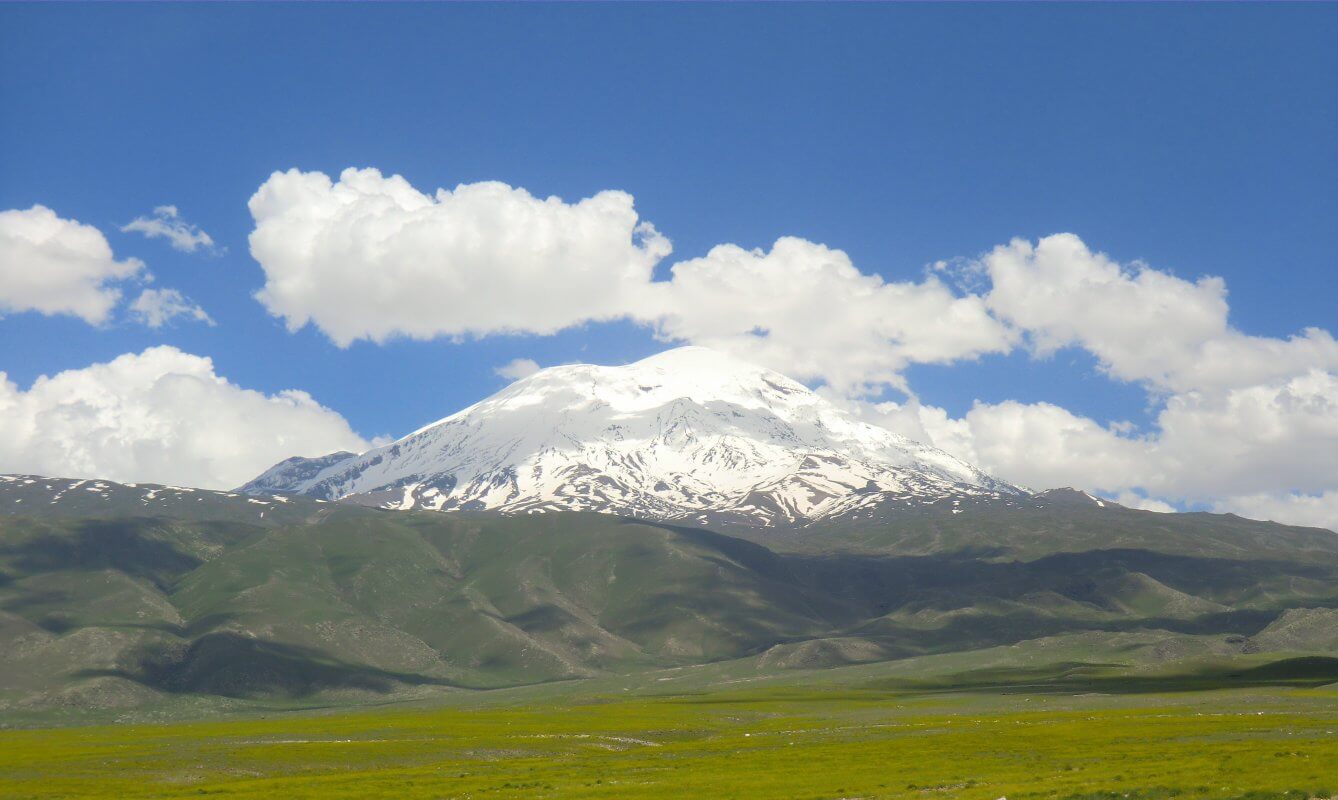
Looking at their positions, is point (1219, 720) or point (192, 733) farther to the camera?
point (192, 733)

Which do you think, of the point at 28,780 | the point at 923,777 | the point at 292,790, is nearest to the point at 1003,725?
the point at 923,777

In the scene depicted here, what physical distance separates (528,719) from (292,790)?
326 ft

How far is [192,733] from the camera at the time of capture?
545ft

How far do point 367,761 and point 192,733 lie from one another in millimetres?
70704

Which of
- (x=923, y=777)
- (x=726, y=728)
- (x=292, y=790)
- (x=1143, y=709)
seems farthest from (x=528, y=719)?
(x=923, y=777)

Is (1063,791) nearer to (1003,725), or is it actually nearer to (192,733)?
(1003,725)

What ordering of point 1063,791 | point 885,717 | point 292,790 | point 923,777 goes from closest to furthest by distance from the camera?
point 1063,791
point 923,777
point 292,790
point 885,717

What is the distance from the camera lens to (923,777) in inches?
2958

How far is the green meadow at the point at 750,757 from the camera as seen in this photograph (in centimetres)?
6850

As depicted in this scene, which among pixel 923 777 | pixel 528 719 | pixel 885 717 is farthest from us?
pixel 528 719

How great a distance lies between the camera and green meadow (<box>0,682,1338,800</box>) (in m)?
68.5

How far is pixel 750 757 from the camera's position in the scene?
98.0m

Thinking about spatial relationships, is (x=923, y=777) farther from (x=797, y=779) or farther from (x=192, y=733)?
(x=192, y=733)

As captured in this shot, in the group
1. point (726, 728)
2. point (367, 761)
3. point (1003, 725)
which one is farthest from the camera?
point (726, 728)
